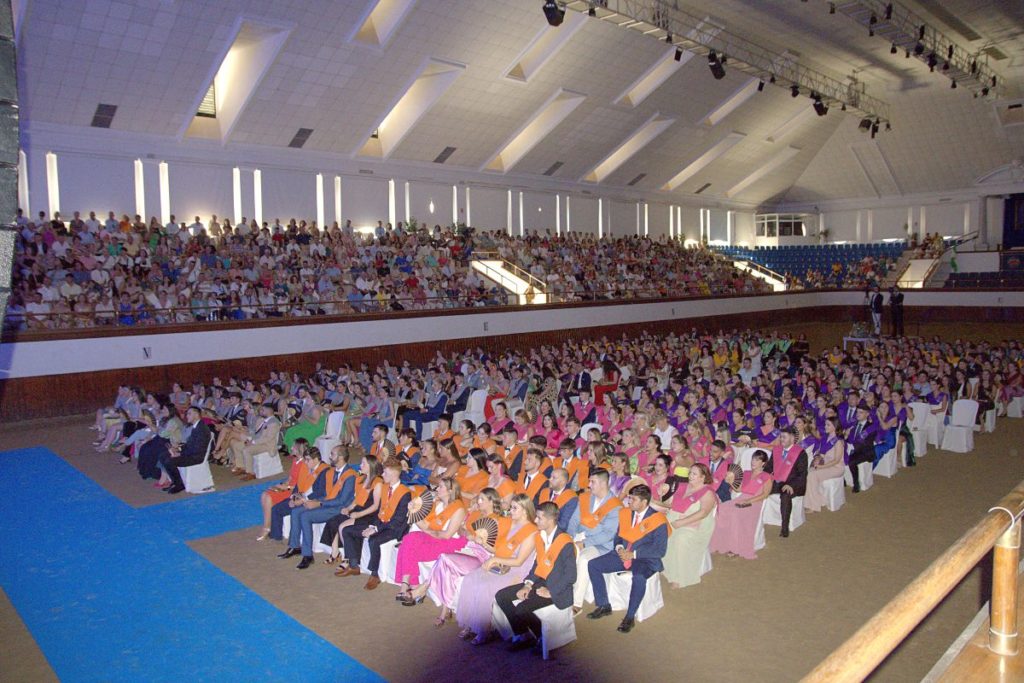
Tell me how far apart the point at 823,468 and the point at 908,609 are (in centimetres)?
785

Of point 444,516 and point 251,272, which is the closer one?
point 444,516

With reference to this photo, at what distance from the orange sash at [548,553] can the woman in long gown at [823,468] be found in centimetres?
433

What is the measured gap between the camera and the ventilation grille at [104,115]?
19575mm

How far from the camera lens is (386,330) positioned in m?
20.1

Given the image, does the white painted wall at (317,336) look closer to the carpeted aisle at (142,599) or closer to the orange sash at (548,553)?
the carpeted aisle at (142,599)

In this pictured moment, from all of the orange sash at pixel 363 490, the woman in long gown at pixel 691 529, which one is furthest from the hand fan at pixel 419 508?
the woman in long gown at pixel 691 529

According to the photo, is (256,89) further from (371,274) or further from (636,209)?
(636,209)

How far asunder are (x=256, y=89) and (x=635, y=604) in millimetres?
19275

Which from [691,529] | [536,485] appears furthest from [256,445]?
[691,529]

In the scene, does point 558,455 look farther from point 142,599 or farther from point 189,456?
point 189,456

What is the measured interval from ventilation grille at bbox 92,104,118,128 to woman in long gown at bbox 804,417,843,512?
19461mm

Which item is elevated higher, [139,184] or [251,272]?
Answer: [139,184]

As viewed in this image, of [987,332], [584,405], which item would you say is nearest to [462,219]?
[584,405]

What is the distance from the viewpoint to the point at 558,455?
915 centimetres
